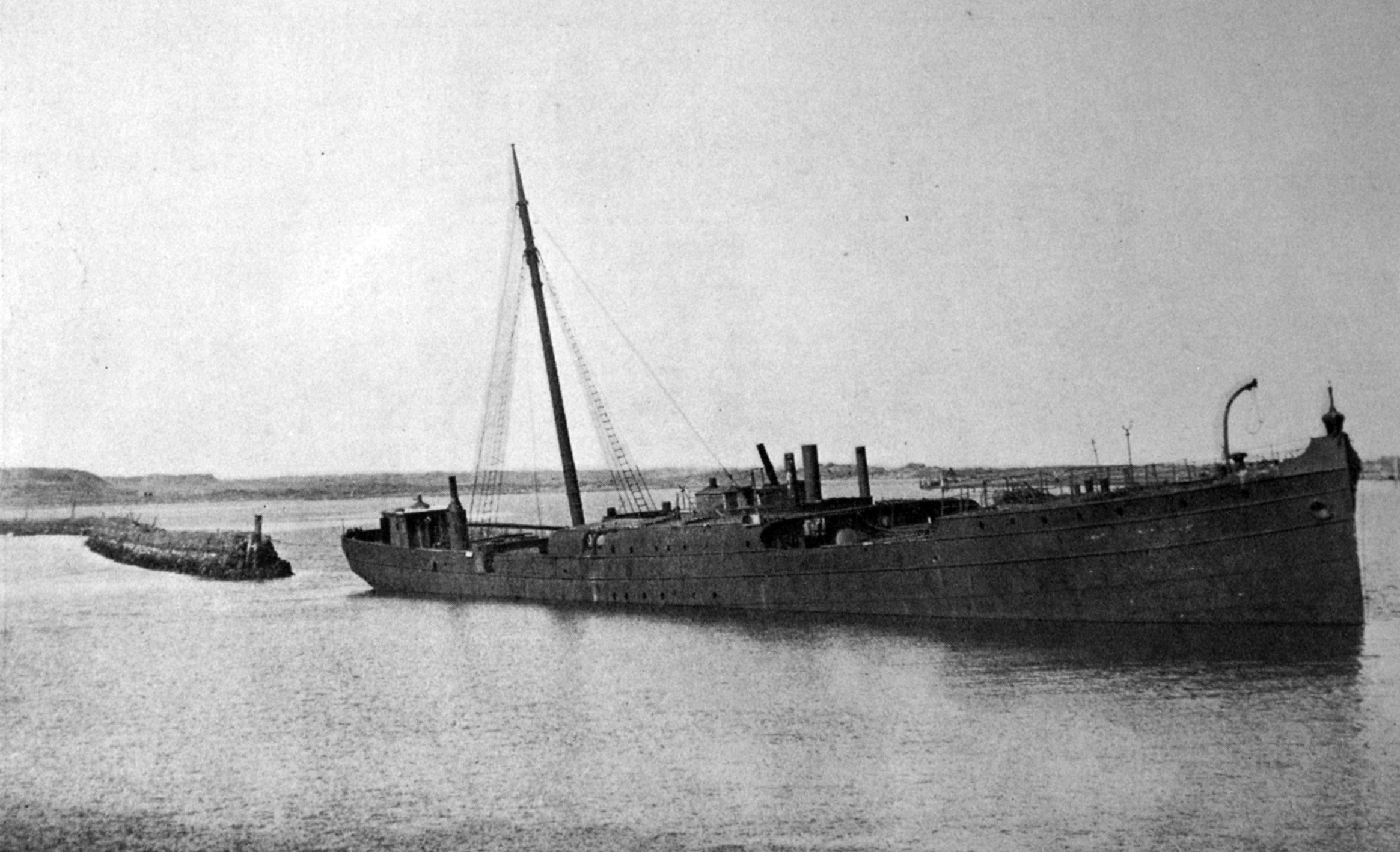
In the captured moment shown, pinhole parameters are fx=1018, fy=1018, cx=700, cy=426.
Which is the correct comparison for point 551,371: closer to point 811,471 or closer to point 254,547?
point 811,471

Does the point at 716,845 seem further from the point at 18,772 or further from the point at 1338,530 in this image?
the point at 1338,530

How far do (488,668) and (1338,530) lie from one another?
722 inches

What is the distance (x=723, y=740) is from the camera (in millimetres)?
15688

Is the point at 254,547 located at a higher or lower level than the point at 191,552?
higher

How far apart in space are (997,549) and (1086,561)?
6.63 ft

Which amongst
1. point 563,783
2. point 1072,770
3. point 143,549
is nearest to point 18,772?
point 563,783

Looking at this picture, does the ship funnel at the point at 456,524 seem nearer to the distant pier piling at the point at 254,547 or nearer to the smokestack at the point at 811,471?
the smokestack at the point at 811,471

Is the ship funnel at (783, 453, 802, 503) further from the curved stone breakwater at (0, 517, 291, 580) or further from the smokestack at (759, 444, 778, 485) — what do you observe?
the curved stone breakwater at (0, 517, 291, 580)

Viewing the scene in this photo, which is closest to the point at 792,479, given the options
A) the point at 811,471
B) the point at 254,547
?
the point at 811,471

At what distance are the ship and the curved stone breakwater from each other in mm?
19881

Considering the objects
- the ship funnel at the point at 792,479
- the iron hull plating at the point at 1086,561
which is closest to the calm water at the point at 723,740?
the iron hull plating at the point at 1086,561

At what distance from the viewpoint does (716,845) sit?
11117 mm

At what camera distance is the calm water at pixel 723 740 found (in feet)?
38.6

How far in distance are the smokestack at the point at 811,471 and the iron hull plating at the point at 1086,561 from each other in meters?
3.30
